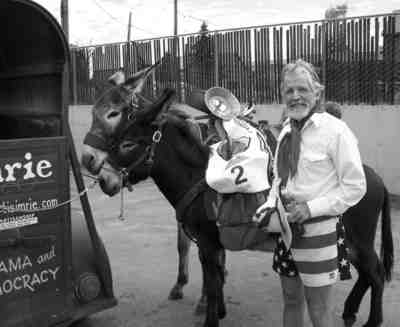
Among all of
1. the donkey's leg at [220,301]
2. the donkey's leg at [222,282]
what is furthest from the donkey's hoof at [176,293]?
the donkey's leg at [222,282]

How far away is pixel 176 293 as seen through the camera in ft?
14.6

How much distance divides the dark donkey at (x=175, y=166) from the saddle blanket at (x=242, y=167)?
19.9 inches

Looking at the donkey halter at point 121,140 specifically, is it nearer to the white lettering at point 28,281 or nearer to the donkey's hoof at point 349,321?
the white lettering at point 28,281

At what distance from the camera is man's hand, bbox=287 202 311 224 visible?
240cm

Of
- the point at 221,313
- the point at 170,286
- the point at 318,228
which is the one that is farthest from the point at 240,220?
the point at 170,286

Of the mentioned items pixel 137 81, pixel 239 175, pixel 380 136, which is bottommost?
pixel 380 136

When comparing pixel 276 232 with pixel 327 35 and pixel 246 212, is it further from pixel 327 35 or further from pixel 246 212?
pixel 327 35

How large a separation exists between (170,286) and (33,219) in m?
2.11

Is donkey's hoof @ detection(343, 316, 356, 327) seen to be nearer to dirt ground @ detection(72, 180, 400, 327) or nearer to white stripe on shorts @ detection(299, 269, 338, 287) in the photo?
dirt ground @ detection(72, 180, 400, 327)

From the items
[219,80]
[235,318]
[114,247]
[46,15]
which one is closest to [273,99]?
[219,80]

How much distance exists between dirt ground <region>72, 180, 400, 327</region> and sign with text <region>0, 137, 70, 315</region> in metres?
1.01

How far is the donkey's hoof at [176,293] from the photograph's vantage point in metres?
4.46

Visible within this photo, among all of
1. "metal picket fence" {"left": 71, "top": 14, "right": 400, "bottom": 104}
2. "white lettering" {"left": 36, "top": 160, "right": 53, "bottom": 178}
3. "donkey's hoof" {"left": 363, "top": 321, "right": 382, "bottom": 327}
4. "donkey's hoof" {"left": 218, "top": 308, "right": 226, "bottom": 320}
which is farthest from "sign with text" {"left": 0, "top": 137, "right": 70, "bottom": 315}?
"metal picket fence" {"left": 71, "top": 14, "right": 400, "bottom": 104}

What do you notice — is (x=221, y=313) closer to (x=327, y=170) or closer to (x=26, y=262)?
(x=26, y=262)
